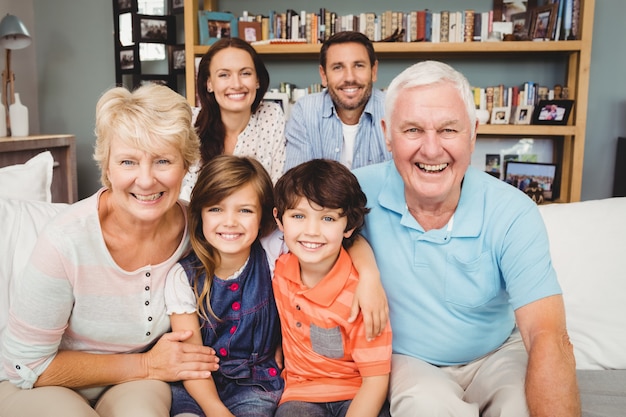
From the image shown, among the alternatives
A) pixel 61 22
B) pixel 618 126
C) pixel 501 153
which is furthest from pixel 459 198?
pixel 61 22

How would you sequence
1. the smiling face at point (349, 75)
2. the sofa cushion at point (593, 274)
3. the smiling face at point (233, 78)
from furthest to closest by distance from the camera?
1. the smiling face at point (349, 75)
2. the smiling face at point (233, 78)
3. the sofa cushion at point (593, 274)

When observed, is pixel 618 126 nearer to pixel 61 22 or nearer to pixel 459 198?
pixel 459 198

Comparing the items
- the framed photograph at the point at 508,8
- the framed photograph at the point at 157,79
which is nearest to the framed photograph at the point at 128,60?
the framed photograph at the point at 157,79

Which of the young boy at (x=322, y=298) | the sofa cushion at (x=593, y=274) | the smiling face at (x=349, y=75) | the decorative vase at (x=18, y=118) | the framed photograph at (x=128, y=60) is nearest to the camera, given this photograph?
the young boy at (x=322, y=298)

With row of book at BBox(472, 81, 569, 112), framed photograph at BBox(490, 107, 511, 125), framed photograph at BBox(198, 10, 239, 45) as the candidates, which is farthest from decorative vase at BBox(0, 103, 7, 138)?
framed photograph at BBox(490, 107, 511, 125)

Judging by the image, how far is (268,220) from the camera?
63.6 inches

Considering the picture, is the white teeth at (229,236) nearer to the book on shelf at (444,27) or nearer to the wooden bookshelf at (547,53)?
the wooden bookshelf at (547,53)

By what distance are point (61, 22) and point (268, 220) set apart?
373 cm

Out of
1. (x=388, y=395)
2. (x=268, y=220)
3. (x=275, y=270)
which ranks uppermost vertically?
(x=268, y=220)

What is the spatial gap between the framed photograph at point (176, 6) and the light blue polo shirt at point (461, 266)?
3116 mm

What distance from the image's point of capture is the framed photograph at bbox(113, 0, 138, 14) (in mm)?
4035

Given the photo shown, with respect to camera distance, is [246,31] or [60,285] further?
[246,31]

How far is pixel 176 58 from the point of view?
4.16 metres

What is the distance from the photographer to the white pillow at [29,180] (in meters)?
1.74
